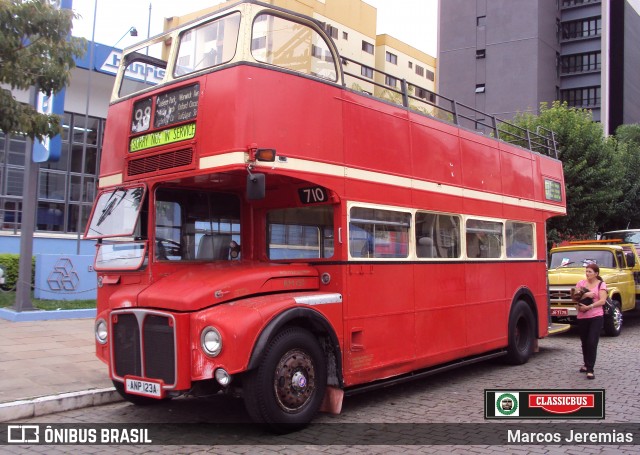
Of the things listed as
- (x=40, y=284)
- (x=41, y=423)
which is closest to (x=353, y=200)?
(x=41, y=423)

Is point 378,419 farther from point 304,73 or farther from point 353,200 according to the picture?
point 304,73

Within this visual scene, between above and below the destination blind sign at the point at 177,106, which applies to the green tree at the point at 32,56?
above

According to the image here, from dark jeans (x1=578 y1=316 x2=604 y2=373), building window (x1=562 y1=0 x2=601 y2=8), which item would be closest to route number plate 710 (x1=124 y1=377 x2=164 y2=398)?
dark jeans (x1=578 y1=316 x2=604 y2=373)

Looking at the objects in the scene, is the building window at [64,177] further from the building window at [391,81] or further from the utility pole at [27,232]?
the building window at [391,81]

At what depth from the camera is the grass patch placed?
43.8ft

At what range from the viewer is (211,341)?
17.3 ft

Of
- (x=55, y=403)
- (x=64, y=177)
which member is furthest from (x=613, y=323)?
(x=64, y=177)

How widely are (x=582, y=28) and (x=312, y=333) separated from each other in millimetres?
54638

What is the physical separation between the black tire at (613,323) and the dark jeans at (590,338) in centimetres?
530

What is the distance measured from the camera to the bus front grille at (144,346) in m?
5.43

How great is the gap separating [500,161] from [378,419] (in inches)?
197

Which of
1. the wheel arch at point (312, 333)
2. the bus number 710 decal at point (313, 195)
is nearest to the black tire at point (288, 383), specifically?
the wheel arch at point (312, 333)

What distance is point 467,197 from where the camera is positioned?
8.60 meters

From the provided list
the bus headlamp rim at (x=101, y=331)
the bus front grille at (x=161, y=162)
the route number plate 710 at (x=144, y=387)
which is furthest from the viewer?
the bus headlamp rim at (x=101, y=331)
